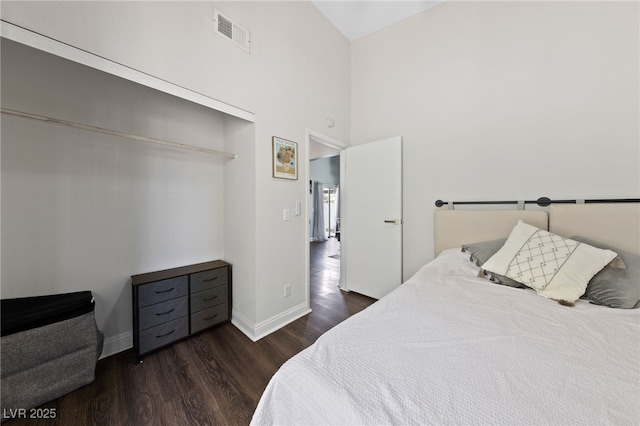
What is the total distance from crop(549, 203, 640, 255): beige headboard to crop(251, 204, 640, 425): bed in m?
0.38

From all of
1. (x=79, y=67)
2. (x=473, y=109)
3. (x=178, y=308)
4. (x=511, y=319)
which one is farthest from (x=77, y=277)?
(x=473, y=109)

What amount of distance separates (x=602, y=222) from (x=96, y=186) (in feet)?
12.2

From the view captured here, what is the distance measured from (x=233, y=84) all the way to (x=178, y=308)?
Result: 1.91m

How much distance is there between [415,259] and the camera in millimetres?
2529

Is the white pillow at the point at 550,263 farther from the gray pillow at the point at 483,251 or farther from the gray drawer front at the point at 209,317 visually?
the gray drawer front at the point at 209,317

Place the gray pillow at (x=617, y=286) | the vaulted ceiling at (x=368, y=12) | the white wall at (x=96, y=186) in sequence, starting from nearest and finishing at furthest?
1. the gray pillow at (x=617, y=286)
2. the white wall at (x=96, y=186)
3. the vaulted ceiling at (x=368, y=12)

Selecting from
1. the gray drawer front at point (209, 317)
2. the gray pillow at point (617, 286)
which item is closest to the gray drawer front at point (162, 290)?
the gray drawer front at point (209, 317)

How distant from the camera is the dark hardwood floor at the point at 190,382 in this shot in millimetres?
1244

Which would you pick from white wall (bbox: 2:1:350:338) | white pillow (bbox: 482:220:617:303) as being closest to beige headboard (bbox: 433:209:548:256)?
white pillow (bbox: 482:220:617:303)

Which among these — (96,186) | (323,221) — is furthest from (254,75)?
(323,221)

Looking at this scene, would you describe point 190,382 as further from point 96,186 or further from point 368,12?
point 368,12

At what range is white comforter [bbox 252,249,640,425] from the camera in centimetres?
55

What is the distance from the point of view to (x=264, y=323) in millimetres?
2004

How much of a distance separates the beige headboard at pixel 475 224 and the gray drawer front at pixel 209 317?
224 centimetres
